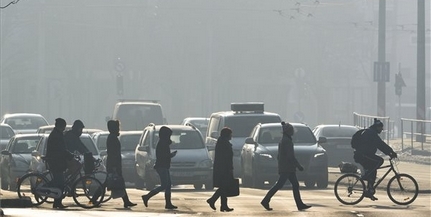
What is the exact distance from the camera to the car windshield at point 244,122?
3734cm

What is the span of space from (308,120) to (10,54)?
Answer: 27988mm

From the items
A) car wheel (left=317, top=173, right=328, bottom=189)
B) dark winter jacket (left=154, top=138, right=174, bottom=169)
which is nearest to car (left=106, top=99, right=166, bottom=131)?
car wheel (left=317, top=173, right=328, bottom=189)

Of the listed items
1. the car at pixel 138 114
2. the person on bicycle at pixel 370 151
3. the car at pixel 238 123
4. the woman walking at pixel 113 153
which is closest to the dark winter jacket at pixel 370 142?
the person on bicycle at pixel 370 151

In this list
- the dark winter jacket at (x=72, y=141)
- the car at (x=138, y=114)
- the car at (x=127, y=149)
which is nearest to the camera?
the dark winter jacket at (x=72, y=141)

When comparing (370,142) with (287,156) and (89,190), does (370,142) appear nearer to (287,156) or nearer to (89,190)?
(287,156)

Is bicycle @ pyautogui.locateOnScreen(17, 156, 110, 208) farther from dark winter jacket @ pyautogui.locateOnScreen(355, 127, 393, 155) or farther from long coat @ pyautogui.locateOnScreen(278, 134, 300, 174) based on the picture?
dark winter jacket @ pyautogui.locateOnScreen(355, 127, 393, 155)

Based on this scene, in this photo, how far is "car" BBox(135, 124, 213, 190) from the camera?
32656 millimetres

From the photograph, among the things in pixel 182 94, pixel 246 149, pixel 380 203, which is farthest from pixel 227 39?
pixel 380 203

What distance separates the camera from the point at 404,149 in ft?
170

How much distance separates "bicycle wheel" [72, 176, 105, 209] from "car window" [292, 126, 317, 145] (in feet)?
32.4

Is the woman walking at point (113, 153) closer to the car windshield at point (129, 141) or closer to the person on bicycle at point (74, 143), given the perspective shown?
the person on bicycle at point (74, 143)

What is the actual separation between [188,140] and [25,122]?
21048 mm

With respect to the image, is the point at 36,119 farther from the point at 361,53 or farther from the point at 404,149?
the point at 361,53

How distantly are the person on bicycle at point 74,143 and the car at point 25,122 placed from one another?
89.7 ft
